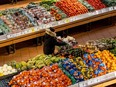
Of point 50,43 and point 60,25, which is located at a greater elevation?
point 50,43

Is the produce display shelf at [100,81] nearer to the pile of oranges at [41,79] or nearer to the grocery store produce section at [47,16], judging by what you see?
the pile of oranges at [41,79]

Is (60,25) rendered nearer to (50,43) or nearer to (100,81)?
(50,43)

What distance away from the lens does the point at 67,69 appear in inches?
255

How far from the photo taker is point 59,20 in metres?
8.91

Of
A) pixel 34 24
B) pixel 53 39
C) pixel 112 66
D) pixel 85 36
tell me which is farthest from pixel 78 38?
pixel 112 66

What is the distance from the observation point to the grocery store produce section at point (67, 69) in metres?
6.15

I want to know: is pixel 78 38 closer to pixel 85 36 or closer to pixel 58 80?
pixel 85 36

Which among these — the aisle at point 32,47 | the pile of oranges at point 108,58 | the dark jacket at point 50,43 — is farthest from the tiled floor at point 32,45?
the pile of oranges at point 108,58

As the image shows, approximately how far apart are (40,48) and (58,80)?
120 inches

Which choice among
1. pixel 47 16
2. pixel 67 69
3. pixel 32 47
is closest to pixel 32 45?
pixel 32 47

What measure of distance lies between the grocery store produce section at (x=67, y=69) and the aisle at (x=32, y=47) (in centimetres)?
175

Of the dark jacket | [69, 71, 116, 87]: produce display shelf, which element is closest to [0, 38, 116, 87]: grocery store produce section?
[69, 71, 116, 87]: produce display shelf

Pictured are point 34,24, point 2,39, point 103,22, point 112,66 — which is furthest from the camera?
point 103,22

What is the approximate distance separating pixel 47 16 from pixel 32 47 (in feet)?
3.26
